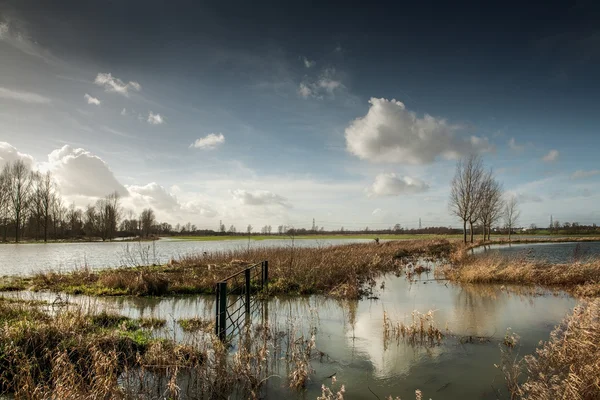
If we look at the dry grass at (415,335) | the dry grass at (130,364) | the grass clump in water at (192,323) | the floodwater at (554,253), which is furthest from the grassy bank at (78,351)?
the floodwater at (554,253)

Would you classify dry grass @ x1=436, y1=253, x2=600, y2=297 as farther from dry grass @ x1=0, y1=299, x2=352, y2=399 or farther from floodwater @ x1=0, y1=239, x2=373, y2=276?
dry grass @ x1=0, y1=299, x2=352, y2=399

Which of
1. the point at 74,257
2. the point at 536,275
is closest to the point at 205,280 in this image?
the point at 536,275

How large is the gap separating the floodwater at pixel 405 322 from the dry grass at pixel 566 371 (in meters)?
0.44

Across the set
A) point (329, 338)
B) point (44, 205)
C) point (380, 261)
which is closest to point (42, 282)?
point (329, 338)

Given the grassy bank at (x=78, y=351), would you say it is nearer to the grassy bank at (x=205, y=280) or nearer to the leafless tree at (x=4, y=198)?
the grassy bank at (x=205, y=280)

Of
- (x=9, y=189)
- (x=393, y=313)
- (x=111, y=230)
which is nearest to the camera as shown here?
(x=393, y=313)

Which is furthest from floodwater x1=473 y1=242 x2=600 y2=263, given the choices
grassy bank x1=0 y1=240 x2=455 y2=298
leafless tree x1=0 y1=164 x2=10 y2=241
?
leafless tree x1=0 y1=164 x2=10 y2=241

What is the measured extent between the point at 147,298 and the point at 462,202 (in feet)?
121

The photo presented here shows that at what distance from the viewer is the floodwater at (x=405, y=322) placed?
5.40 meters

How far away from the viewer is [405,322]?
8984 mm

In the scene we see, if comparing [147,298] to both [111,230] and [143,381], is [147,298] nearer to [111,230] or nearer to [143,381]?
[143,381]

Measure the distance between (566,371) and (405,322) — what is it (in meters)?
3.96

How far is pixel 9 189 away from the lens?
Result: 158ft

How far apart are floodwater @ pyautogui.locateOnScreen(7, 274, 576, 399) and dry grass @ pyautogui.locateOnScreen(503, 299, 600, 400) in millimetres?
444
